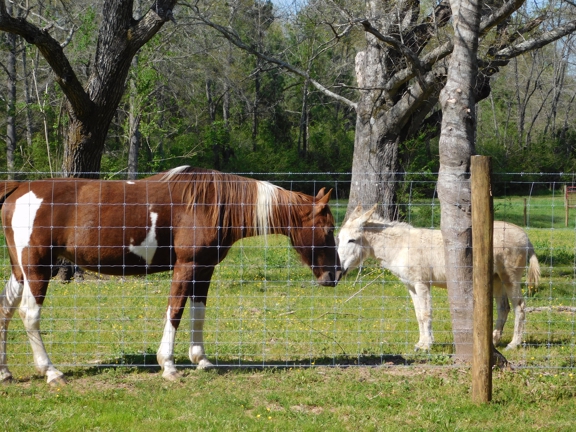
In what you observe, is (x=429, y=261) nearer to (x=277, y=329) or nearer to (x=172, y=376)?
(x=277, y=329)

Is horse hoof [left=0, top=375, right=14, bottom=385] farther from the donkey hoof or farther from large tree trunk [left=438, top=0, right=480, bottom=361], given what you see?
large tree trunk [left=438, top=0, right=480, bottom=361]

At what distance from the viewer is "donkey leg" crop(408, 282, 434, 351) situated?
8.33 meters

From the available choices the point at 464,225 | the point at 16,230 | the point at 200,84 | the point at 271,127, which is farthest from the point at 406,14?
the point at 271,127

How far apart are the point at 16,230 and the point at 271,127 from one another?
126 ft

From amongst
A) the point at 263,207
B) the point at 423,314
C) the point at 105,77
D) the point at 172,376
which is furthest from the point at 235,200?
the point at 105,77

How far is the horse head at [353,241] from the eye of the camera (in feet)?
31.7

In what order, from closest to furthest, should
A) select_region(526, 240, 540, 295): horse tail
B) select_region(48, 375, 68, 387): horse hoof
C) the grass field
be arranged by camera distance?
the grass field → select_region(48, 375, 68, 387): horse hoof → select_region(526, 240, 540, 295): horse tail

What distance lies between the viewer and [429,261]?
29.5ft

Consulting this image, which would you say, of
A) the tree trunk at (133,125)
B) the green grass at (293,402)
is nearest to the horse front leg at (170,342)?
the green grass at (293,402)

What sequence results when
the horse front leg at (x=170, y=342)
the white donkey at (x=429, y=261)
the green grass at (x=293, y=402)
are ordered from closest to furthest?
the green grass at (x=293, y=402)
the horse front leg at (x=170, y=342)
the white donkey at (x=429, y=261)

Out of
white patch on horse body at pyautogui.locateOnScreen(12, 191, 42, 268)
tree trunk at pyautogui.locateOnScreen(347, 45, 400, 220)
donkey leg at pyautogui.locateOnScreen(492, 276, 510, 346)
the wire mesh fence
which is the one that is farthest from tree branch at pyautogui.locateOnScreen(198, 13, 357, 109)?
white patch on horse body at pyautogui.locateOnScreen(12, 191, 42, 268)

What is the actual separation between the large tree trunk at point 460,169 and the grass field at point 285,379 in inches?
24.3

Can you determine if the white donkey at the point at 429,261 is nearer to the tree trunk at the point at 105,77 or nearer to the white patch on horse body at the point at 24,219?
the white patch on horse body at the point at 24,219

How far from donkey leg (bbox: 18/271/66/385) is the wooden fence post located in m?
3.91
